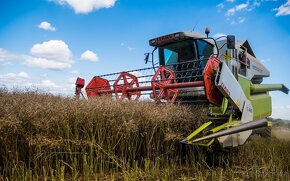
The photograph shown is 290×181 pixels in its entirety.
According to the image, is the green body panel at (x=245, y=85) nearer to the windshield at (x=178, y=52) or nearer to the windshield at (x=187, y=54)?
the windshield at (x=187, y=54)

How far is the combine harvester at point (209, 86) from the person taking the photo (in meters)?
3.82

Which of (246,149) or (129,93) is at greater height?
(129,93)

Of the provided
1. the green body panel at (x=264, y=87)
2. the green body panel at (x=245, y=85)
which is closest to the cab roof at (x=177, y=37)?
the green body panel at (x=245, y=85)

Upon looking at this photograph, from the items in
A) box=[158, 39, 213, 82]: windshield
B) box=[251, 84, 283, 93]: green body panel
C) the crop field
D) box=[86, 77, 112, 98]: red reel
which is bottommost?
the crop field

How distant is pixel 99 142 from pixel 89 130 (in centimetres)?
20

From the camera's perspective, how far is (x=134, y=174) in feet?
10.4

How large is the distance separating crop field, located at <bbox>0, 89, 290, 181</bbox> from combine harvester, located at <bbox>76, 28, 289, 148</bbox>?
38 centimetres

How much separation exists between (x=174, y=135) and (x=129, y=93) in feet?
5.50

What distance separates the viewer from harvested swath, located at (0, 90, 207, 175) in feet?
10.2

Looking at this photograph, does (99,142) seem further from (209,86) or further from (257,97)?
(257,97)

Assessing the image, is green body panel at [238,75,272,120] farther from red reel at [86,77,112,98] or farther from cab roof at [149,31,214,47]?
red reel at [86,77,112,98]

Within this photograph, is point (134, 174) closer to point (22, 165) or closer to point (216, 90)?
point (22, 165)

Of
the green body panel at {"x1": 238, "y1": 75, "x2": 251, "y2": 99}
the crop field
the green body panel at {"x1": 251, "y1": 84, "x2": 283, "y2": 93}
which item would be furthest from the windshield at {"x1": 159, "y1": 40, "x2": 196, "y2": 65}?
the crop field

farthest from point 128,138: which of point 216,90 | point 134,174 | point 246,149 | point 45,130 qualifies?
point 246,149
